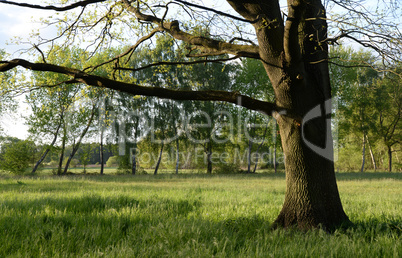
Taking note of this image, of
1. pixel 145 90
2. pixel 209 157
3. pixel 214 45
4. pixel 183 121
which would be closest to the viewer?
pixel 145 90

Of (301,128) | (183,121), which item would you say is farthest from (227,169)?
(301,128)

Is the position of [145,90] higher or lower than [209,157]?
higher

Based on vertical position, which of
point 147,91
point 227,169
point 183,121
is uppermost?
point 183,121

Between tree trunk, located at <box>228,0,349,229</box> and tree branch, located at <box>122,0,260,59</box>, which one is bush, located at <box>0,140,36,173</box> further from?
tree trunk, located at <box>228,0,349,229</box>

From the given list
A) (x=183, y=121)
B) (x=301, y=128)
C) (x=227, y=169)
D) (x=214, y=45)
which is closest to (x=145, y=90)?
(x=214, y=45)

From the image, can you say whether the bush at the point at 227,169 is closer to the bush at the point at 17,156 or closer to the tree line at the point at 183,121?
the tree line at the point at 183,121

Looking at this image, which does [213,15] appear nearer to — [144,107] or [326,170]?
[326,170]

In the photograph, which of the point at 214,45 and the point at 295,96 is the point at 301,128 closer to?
the point at 295,96

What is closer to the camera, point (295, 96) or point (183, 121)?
point (295, 96)

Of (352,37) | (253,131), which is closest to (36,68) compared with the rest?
(352,37)

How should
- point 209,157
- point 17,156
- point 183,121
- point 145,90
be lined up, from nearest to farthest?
point 145,90
point 17,156
point 183,121
point 209,157

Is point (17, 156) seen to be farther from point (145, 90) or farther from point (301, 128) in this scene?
point (301, 128)

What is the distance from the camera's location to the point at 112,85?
469 centimetres

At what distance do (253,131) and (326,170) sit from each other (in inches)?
1344
